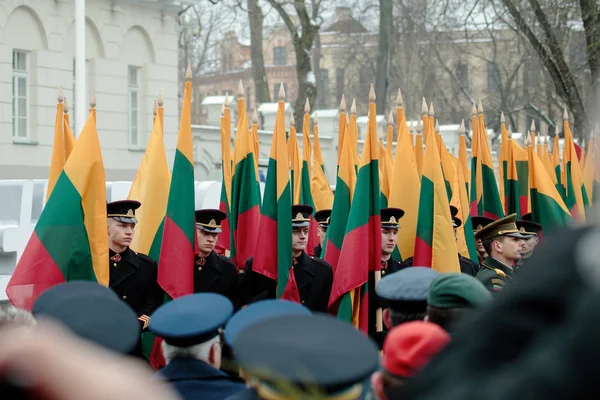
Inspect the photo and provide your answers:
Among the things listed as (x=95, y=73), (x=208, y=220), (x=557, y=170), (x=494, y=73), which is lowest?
(x=208, y=220)

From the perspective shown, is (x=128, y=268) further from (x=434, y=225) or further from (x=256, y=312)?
(x=256, y=312)

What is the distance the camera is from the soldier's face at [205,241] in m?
7.24

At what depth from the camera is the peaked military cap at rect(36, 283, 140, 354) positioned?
7.69 ft

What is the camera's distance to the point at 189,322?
3.26m

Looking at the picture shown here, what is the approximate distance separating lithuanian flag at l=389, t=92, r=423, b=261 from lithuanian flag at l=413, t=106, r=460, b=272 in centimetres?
20

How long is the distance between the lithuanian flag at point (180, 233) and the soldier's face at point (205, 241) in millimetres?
305

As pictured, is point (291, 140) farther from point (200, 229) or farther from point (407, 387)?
point (407, 387)

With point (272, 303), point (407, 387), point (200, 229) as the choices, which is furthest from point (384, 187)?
point (407, 387)

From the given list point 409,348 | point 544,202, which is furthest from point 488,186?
point 409,348

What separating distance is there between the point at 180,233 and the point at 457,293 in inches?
159

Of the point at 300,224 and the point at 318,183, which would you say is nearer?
the point at 300,224

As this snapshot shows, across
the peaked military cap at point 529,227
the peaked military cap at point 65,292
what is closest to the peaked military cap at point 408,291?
the peaked military cap at point 65,292

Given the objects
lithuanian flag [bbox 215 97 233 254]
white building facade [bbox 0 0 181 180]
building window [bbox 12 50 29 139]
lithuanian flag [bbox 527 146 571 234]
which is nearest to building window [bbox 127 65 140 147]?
white building facade [bbox 0 0 181 180]

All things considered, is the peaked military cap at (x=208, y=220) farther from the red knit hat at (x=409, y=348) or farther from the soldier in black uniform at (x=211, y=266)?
the red knit hat at (x=409, y=348)
